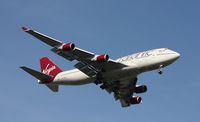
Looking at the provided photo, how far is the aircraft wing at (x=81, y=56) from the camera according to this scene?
79069 mm

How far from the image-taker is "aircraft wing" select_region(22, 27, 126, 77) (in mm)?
79069

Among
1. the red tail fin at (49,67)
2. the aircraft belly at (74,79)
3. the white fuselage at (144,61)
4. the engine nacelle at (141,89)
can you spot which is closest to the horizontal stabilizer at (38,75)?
the red tail fin at (49,67)

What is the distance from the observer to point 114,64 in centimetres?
8300

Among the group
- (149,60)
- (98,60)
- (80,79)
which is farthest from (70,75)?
(149,60)

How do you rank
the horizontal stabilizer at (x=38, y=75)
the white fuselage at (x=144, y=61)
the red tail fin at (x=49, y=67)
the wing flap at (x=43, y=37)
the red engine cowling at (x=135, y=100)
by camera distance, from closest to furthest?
1. the wing flap at (x=43, y=37)
2. the white fuselage at (x=144, y=61)
3. the horizontal stabilizer at (x=38, y=75)
4. the red tail fin at (x=49, y=67)
5. the red engine cowling at (x=135, y=100)

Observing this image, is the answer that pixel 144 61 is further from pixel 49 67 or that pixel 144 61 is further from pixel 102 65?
pixel 49 67

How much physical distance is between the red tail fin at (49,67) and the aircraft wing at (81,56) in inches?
416

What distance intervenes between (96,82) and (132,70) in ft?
21.8

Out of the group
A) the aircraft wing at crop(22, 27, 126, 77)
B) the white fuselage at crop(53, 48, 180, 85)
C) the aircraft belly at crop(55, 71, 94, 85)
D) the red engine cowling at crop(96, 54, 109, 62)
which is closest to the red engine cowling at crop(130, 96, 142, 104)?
the white fuselage at crop(53, 48, 180, 85)

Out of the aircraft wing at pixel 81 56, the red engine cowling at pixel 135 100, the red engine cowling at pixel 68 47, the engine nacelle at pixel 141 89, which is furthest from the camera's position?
the red engine cowling at pixel 135 100

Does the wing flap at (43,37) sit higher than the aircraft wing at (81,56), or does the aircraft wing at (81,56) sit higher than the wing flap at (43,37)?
the wing flap at (43,37)

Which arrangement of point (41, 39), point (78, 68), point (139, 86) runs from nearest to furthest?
1. point (41, 39)
2. point (78, 68)
3. point (139, 86)

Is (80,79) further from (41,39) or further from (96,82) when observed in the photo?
(41,39)

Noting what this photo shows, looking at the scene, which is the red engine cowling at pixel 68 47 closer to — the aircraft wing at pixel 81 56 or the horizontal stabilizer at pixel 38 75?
the aircraft wing at pixel 81 56
